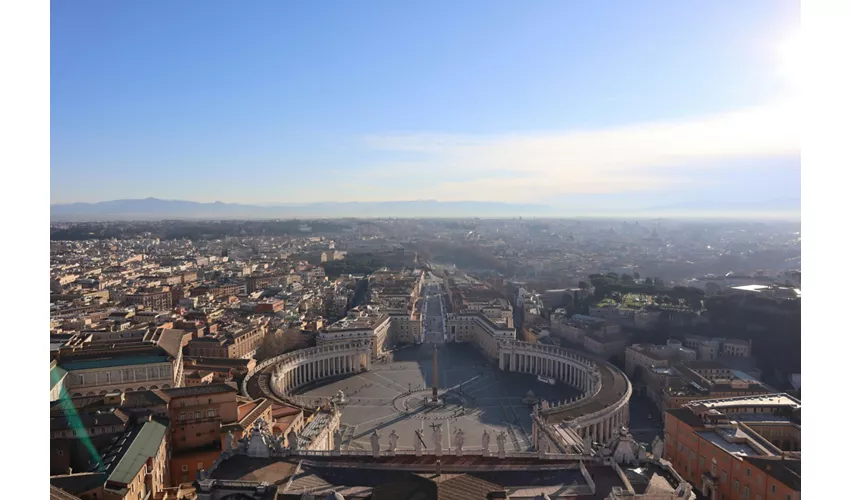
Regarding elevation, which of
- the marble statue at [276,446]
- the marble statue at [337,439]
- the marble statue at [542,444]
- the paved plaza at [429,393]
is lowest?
the paved plaza at [429,393]

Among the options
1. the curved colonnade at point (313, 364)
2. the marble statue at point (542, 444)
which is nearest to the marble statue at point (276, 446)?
the marble statue at point (542, 444)

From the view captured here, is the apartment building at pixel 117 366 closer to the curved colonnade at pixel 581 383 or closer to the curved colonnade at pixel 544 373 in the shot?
the curved colonnade at pixel 544 373

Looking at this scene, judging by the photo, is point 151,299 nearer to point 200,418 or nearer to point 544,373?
point 200,418

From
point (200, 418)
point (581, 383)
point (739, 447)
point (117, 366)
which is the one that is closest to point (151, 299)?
point (117, 366)
